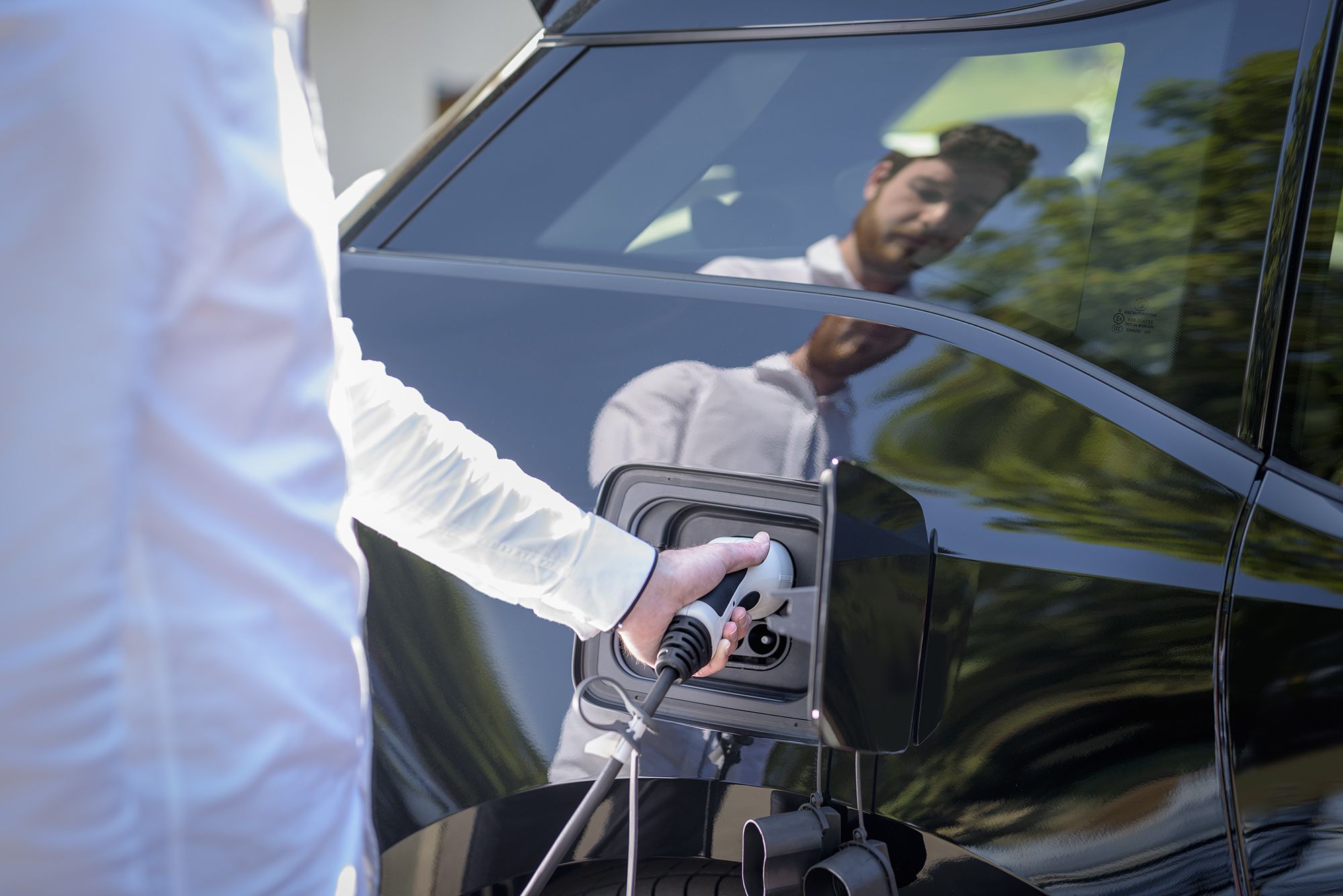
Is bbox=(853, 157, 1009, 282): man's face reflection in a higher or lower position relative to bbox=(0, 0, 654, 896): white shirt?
higher

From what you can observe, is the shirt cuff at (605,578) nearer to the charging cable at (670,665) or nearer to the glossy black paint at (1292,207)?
the charging cable at (670,665)

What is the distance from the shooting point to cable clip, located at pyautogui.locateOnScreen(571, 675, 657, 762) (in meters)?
1.25

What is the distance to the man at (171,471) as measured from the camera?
0.66 meters

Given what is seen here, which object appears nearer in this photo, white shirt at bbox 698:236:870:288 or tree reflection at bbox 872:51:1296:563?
tree reflection at bbox 872:51:1296:563

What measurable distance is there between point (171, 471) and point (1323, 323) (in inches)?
48.2

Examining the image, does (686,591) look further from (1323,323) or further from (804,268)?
(1323,323)

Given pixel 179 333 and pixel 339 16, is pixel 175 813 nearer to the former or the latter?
pixel 179 333

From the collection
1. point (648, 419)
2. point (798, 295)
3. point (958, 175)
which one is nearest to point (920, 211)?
point (958, 175)

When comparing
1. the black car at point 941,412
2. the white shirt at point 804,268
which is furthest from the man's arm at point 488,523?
the white shirt at point 804,268

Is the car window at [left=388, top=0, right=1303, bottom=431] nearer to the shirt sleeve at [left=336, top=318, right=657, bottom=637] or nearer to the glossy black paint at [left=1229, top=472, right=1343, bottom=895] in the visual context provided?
the glossy black paint at [left=1229, top=472, right=1343, bottom=895]

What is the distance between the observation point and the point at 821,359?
1.32 metres

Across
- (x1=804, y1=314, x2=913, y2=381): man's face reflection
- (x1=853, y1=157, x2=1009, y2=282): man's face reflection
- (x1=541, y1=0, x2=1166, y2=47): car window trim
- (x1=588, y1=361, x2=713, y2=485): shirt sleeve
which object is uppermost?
(x1=541, y1=0, x2=1166, y2=47): car window trim

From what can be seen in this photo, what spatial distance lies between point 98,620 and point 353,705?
0.73ft

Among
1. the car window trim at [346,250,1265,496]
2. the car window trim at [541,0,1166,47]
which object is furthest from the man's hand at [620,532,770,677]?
the car window trim at [541,0,1166,47]
